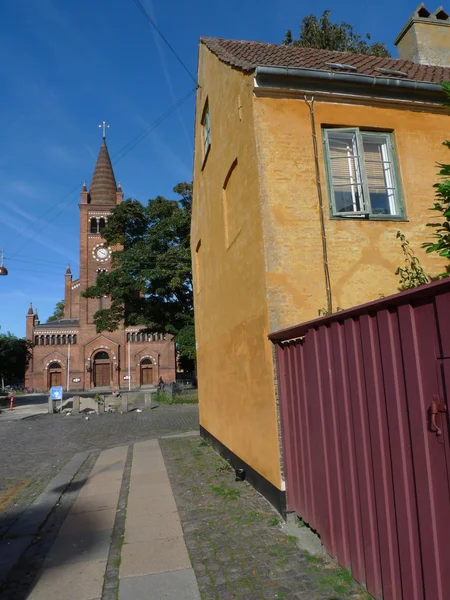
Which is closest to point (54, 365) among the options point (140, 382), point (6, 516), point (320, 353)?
point (140, 382)

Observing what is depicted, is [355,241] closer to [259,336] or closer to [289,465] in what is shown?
[259,336]

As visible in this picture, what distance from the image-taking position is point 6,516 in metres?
5.72

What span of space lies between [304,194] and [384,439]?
11.7ft

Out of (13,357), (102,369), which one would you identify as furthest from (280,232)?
(102,369)

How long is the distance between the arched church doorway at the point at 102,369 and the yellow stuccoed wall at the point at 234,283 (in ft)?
144

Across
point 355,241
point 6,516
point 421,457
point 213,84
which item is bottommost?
point 6,516

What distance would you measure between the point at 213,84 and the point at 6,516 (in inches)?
307

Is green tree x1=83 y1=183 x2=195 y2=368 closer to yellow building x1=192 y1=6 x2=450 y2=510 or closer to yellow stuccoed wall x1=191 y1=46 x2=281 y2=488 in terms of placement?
yellow stuccoed wall x1=191 y1=46 x2=281 y2=488

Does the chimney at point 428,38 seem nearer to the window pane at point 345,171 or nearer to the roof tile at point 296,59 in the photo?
the roof tile at point 296,59

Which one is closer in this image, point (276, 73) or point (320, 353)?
point (320, 353)

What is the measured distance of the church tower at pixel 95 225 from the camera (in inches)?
2037

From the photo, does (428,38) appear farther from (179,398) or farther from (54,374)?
(54,374)

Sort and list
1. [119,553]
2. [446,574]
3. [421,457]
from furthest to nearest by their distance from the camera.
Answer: [119,553] < [421,457] < [446,574]

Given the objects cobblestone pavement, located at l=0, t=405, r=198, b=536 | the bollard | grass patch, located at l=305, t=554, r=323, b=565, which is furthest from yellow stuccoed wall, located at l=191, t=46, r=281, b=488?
the bollard
